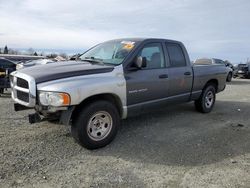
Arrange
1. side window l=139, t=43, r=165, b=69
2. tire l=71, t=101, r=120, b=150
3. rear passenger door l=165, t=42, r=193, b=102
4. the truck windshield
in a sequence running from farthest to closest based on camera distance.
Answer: rear passenger door l=165, t=42, r=193, b=102 → side window l=139, t=43, r=165, b=69 → the truck windshield → tire l=71, t=101, r=120, b=150

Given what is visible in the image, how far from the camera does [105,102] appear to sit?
15.9 ft

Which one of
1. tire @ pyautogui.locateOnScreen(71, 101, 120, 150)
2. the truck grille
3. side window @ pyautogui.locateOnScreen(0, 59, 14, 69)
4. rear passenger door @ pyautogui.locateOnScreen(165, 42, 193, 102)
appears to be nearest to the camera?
the truck grille

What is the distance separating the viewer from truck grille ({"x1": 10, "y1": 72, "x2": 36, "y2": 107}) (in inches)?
172

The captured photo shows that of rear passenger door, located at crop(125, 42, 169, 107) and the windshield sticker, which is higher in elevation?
the windshield sticker

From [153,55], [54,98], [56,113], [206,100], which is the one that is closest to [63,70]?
[54,98]

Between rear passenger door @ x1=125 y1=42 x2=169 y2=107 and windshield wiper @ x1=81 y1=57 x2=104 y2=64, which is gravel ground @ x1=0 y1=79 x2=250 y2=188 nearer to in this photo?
rear passenger door @ x1=125 y1=42 x2=169 y2=107

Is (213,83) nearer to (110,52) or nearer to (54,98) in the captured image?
(110,52)

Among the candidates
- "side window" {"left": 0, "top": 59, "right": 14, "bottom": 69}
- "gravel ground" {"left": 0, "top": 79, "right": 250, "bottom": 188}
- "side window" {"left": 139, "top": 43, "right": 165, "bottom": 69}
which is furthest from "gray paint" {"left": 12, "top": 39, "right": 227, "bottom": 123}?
"side window" {"left": 0, "top": 59, "right": 14, "bottom": 69}

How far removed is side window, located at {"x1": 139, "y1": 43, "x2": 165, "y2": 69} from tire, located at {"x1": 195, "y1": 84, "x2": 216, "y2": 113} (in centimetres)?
213

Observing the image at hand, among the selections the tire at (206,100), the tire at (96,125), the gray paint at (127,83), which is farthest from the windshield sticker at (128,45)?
the tire at (206,100)

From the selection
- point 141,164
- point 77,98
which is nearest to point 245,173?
point 141,164

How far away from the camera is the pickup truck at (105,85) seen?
4.37m

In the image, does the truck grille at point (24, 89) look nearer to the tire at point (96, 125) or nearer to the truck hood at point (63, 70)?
the truck hood at point (63, 70)

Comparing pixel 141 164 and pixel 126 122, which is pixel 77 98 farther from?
pixel 126 122
